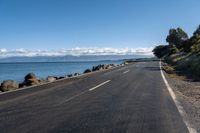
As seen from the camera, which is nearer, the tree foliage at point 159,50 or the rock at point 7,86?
the rock at point 7,86

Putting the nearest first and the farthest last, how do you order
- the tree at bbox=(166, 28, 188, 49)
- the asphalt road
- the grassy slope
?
the asphalt road → the grassy slope → the tree at bbox=(166, 28, 188, 49)

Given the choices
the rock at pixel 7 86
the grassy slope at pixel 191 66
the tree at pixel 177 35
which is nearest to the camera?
the rock at pixel 7 86

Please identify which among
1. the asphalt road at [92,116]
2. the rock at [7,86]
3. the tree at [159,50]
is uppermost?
the tree at [159,50]

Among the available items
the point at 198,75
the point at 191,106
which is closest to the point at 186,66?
the point at 198,75

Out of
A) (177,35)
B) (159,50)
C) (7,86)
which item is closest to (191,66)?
(7,86)

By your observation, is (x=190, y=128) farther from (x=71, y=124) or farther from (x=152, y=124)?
(x=71, y=124)

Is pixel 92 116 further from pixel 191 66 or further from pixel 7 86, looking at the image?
pixel 191 66

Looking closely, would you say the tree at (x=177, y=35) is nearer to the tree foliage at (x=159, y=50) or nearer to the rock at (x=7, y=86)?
the tree foliage at (x=159, y=50)

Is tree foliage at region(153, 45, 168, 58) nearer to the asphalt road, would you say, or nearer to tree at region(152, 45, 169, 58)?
tree at region(152, 45, 169, 58)

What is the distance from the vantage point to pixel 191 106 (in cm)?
1173

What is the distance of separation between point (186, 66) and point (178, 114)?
30155 millimetres

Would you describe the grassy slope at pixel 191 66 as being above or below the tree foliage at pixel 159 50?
below

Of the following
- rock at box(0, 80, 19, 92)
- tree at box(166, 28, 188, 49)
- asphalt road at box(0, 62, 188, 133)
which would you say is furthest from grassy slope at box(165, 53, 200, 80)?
tree at box(166, 28, 188, 49)

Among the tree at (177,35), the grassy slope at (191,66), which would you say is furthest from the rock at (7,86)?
the tree at (177,35)
